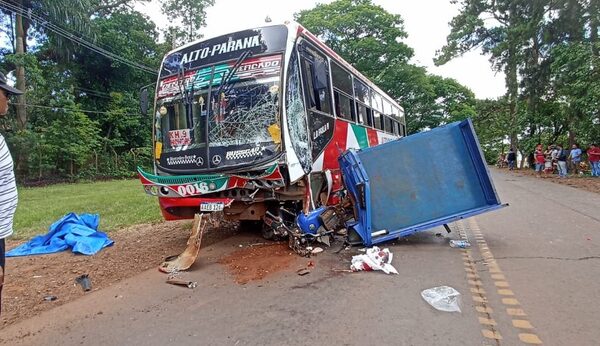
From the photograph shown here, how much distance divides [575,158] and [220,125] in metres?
20.2

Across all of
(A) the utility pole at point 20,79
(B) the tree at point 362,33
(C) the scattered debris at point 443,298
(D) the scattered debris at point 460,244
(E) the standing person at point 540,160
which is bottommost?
(C) the scattered debris at point 443,298

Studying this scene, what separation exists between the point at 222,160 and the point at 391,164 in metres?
2.57

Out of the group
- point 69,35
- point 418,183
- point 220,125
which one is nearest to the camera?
point 220,125

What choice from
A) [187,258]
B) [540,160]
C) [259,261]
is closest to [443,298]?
[259,261]

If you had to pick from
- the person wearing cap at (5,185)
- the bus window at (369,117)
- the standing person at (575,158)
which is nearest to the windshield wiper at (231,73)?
the person wearing cap at (5,185)

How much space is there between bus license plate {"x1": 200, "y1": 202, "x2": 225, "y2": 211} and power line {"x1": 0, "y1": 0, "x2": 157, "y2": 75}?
19939 mm

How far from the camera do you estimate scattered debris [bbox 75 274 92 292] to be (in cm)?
479

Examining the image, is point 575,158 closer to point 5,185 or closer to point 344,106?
point 344,106

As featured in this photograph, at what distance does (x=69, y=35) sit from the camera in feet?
72.9

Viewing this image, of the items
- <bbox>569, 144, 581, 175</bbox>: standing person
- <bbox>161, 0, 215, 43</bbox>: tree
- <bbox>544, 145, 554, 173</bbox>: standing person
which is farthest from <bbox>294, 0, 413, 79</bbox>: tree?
<bbox>569, 144, 581, 175</bbox>: standing person

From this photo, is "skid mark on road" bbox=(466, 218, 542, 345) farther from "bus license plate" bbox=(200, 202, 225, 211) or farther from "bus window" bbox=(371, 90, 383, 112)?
"bus window" bbox=(371, 90, 383, 112)

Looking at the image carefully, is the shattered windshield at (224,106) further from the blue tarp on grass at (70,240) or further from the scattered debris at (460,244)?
the scattered debris at (460,244)

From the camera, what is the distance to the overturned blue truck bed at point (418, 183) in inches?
239

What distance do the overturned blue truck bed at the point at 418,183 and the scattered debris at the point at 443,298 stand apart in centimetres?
186
